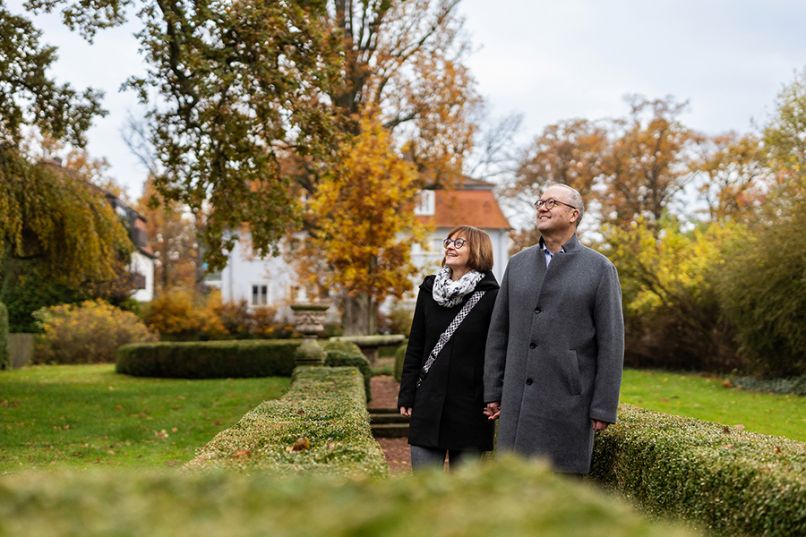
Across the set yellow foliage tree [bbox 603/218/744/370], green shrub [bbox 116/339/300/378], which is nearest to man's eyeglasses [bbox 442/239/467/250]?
yellow foliage tree [bbox 603/218/744/370]

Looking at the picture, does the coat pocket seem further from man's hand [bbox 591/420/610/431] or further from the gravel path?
the gravel path

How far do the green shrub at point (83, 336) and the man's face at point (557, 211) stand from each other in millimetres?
25622

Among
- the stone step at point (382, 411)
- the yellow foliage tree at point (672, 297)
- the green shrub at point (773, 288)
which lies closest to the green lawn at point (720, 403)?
the green shrub at point (773, 288)

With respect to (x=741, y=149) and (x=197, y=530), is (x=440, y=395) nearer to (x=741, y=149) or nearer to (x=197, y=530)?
(x=197, y=530)

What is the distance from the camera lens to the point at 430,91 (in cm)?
2630

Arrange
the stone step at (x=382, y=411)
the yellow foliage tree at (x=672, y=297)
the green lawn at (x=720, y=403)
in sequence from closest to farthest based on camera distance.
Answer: the green lawn at (x=720, y=403) < the stone step at (x=382, y=411) < the yellow foliage tree at (x=672, y=297)

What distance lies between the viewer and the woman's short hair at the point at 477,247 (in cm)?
518

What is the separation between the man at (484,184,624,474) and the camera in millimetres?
4625

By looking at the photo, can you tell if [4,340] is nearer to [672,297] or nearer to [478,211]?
[672,297]

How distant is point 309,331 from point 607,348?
1198 cm

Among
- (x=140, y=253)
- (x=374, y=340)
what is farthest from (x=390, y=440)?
(x=140, y=253)

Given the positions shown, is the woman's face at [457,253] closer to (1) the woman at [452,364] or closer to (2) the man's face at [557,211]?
(1) the woman at [452,364]

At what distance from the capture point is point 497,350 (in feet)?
16.4

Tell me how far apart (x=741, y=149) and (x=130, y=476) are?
39525 mm
